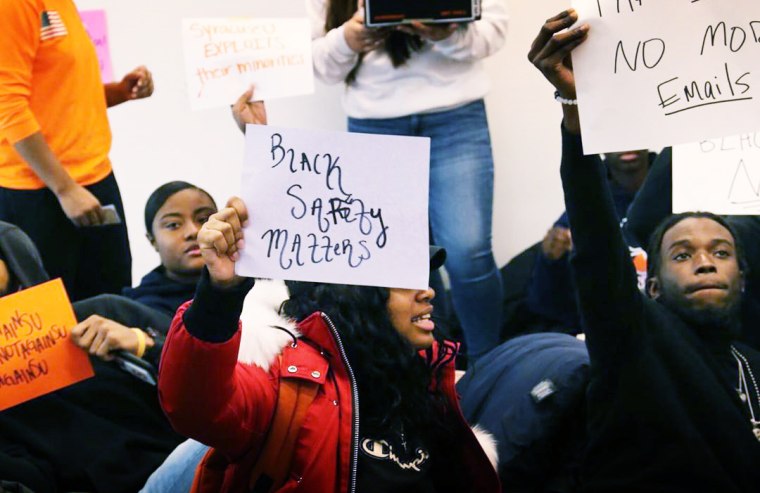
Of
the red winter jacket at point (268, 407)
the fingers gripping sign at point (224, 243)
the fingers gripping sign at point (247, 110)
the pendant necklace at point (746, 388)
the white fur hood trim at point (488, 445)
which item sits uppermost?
the fingers gripping sign at point (247, 110)

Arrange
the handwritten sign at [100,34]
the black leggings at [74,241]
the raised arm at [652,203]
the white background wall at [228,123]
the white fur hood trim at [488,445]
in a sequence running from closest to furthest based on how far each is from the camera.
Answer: the white fur hood trim at [488,445] → the black leggings at [74,241] → the raised arm at [652,203] → the handwritten sign at [100,34] → the white background wall at [228,123]

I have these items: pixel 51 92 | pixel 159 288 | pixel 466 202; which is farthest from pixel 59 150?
pixel 466 202

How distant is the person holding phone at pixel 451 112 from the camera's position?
2.93 m

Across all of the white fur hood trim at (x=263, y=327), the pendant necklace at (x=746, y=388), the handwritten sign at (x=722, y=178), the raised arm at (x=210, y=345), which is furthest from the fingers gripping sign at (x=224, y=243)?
the pendant necklace at (x=746, y=388)

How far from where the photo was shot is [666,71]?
1.66m

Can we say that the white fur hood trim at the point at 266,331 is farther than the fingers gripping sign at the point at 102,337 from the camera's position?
No

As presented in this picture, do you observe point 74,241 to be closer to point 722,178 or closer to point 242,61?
point 242,61

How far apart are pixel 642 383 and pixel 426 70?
1275mm

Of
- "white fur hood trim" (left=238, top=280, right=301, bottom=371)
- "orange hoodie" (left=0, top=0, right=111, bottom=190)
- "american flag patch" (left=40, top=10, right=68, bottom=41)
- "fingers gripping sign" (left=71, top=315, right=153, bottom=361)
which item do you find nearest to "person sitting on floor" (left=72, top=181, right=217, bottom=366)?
"fingers gripping sign" (left=71, top=315, right=153, bottom=361)

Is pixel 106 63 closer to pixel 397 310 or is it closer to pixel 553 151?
pixel 553 151

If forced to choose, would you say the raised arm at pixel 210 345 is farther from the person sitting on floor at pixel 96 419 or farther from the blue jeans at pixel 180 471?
the person sitting on floor at pixel 96 419

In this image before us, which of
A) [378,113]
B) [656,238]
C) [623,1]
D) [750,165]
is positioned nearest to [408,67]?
[378,113]

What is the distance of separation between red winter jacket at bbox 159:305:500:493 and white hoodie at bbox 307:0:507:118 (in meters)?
1.20

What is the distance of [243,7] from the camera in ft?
13.1
